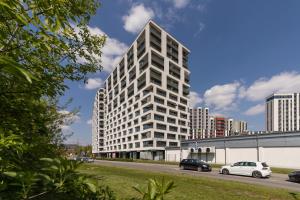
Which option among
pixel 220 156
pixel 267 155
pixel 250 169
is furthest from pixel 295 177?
pixel 220 156

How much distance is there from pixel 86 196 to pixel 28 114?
214 cm

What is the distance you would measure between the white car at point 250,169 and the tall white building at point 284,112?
14016 cm

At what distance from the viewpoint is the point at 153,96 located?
79562 millimetres

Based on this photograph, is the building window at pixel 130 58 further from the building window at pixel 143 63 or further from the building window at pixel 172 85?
the building window at pixel 172 85

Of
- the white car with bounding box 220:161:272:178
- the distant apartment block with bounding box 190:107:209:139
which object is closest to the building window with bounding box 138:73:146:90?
the white car with bounding box 220:161:272:178

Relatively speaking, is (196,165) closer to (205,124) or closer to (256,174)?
(256,174)

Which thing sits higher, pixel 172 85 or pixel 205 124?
pixel 172 85

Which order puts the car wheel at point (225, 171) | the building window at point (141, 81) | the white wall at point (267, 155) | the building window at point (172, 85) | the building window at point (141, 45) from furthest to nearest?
the building window at point (172, 85)
the building window at point (141, 45)
the building window at point (141, 81)
the white wall at point (267, 155)
the car wheel at point (225, 171)

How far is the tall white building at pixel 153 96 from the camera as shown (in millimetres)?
80062

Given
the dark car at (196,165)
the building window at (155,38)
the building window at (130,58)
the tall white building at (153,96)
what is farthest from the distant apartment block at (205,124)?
the dark car at (196,165)

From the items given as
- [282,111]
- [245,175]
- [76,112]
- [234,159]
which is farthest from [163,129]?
[282,111]

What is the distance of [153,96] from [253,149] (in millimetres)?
38875

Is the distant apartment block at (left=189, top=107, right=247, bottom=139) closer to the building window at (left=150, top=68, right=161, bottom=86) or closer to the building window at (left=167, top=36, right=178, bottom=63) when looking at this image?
the building window at (left=167, top=36, right=178, bottom=63)

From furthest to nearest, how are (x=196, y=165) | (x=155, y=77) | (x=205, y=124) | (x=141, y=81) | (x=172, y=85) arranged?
(x=205, y=124) → (x=172, y=85) → (x=141, y=81) → (x=155, y=77) → (x=196, y=165)
